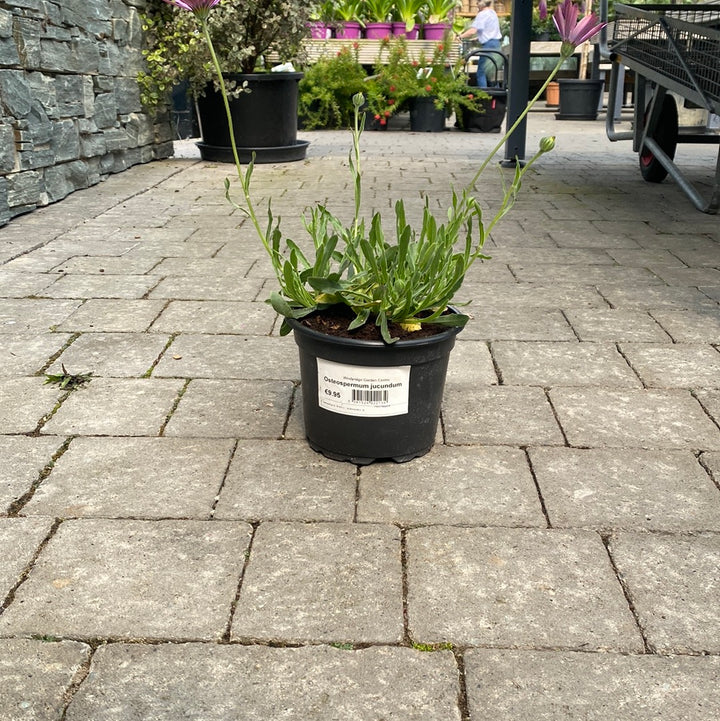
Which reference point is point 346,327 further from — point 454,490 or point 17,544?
point 17,544

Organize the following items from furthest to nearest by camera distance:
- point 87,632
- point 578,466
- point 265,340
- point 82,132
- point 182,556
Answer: point 82,132 < point 265,340 < point 578,466 < point 182,556 < point 87,632

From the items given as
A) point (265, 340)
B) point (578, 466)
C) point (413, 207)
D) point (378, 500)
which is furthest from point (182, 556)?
Answer: point (413, 207)

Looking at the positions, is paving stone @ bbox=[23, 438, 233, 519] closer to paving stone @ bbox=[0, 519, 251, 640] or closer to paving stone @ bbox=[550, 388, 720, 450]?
paving stone @ bbox=[0, 519, 251, 640]

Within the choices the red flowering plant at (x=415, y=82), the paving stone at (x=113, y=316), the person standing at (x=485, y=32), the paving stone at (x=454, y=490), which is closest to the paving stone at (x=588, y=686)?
the paving stone at (x=454, y=490)

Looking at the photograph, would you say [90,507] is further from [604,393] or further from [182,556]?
[604,393]

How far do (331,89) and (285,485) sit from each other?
909cm

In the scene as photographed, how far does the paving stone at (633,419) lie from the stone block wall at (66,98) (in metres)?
3.63

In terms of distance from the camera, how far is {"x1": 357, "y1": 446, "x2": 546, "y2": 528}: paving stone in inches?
79.4

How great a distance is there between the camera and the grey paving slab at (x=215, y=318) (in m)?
3.28

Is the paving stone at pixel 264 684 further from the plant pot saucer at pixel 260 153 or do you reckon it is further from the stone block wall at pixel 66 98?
the plant pot saucer at pixel 260 153

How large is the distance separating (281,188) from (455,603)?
4985 mm

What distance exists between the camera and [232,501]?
2078mm

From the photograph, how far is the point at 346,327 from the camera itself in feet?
7.39

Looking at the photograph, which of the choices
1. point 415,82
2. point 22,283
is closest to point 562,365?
point 22,283
